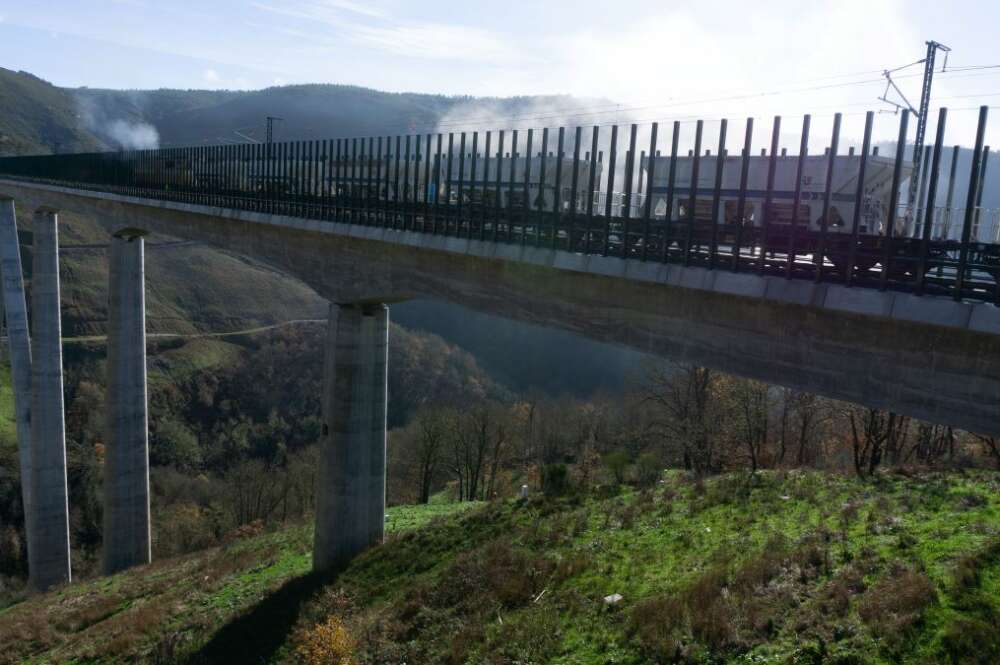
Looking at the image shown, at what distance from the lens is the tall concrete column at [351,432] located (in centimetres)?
1642

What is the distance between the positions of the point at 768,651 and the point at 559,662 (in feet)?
8.16

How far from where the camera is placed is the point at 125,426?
83.9 feet

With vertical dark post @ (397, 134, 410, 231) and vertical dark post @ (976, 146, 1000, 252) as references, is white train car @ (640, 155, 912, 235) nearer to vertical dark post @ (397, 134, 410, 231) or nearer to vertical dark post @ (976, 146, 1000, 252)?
vertical dark post @ (976, 146, 1000, 252)

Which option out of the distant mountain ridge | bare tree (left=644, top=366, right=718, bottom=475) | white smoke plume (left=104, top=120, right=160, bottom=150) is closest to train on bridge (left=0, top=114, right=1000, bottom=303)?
bare tree (left=644, top=366, right=718, bottom=475)

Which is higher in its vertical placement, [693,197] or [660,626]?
[693,197]

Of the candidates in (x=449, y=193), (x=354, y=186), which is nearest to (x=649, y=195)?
(x=449, y=193)

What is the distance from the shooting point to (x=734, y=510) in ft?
48.6

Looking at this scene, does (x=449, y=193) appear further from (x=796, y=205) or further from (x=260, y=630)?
(x=260, y=630)

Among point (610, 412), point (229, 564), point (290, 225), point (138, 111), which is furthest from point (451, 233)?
point (138, 111)

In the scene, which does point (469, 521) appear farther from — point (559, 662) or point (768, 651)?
point (768, 651)

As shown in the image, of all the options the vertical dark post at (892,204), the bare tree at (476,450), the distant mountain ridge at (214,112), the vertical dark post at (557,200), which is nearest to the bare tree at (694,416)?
the bare tree at (476,450)

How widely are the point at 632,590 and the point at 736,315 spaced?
170 inches

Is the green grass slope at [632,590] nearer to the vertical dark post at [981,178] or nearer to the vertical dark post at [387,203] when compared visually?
the vertical dark post at [981,178]

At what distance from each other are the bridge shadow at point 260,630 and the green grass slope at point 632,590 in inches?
1.6
